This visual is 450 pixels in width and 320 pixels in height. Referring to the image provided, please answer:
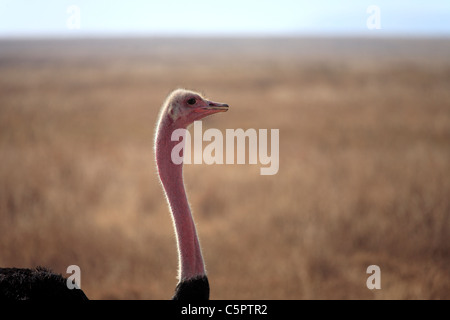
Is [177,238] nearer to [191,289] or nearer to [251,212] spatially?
[191,289]

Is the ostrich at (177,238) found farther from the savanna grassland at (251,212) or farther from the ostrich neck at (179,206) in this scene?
the savanna grassland at (251,212)

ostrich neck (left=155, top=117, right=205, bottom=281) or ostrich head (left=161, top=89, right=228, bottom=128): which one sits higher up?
ostrich head (left=161, top=89, right=228, bottom=128)

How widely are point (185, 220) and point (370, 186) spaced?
7.18 m

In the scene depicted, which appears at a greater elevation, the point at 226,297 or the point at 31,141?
the point at 31,141

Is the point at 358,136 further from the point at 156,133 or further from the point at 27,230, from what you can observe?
the point at 156,133

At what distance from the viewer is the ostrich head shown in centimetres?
318

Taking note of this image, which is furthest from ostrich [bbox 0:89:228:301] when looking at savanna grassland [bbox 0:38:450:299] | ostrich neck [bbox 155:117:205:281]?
savanna grassland [bbox 0:38:450:299]

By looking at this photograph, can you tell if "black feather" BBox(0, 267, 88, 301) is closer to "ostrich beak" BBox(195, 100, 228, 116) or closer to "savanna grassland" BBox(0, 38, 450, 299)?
"ostrich beak" BBox(195, 100, 228, 116)

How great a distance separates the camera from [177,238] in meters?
2.99

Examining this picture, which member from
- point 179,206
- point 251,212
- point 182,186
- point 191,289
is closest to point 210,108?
point 182,186

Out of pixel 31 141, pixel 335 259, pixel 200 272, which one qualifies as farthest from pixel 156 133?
pixel 31 141

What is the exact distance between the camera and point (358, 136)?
13.4 m

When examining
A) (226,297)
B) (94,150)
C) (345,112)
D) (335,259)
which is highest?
(345,112)

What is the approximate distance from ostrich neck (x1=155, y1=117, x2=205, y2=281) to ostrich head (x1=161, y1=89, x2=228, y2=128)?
52mm
